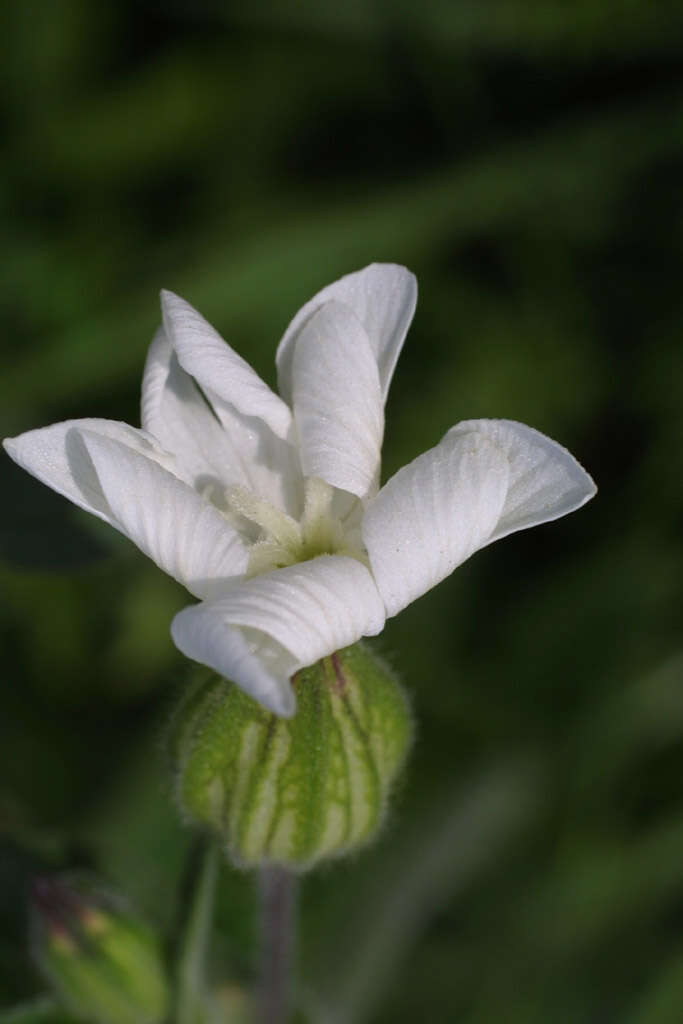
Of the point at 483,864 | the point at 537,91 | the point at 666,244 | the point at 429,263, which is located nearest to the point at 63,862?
the point at 483,864

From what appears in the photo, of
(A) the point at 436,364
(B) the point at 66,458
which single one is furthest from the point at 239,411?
(A) the point at 436,364

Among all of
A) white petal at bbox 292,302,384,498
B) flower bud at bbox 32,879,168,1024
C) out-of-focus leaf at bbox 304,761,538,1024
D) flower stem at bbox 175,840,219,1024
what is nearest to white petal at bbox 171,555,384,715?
white petal at bbox 292,302,384,498

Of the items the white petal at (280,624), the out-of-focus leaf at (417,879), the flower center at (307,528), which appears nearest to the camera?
the white petal at (280,624)

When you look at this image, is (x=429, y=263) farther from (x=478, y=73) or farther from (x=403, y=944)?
(x=403, y=944)

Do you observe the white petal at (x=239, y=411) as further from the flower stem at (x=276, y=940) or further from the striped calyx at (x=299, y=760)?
the flower stem at (x=276, y=940)

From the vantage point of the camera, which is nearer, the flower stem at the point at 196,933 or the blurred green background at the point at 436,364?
the flower stem at the point at 196,933

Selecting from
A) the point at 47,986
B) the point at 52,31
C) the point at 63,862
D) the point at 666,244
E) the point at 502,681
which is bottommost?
the point at 502,681

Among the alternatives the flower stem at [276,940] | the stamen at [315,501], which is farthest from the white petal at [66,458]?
the flower stem at [276,940]
